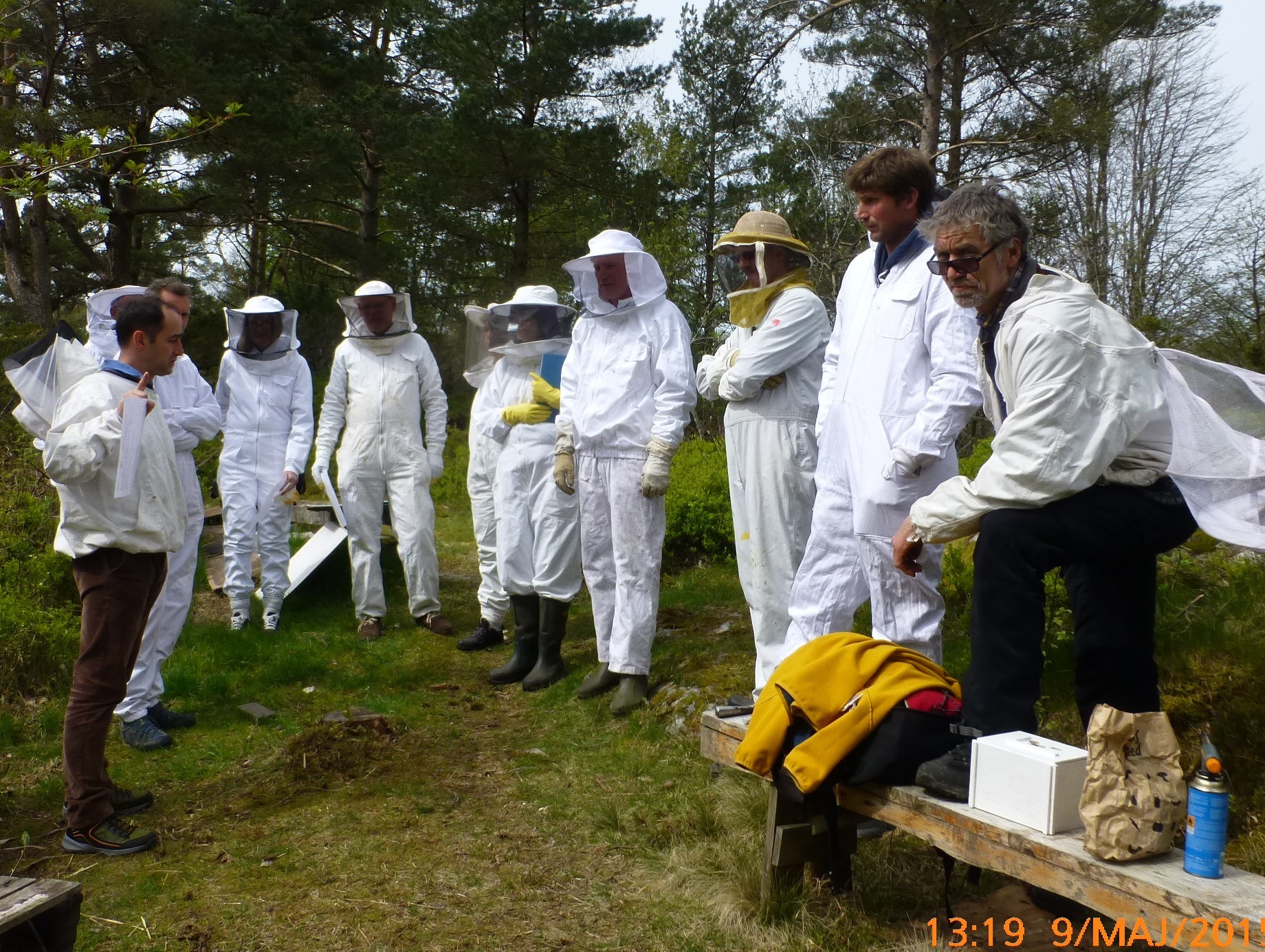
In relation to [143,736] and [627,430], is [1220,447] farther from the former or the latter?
[143,736]

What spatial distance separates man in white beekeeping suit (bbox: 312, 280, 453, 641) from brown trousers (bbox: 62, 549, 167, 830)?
3461mm

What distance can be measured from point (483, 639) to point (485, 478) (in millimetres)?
1173

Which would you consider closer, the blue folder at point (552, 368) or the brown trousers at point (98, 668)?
the brown trousers at point (98, 668)

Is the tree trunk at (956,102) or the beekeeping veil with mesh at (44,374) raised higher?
the tree trunk at (956,102)

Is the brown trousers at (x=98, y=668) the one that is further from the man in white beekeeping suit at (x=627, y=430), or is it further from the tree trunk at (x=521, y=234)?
the tree trunk at (x=521, y=234)

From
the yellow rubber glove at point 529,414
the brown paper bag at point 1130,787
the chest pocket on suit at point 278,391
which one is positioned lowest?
the brown paper bag at point 1130,787

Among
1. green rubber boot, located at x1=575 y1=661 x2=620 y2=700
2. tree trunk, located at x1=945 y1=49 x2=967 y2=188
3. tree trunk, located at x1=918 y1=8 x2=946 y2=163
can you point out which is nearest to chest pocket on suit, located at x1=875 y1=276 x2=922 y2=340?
green rubber boot, located at x1=575 y1=661 x2=620 y2=700

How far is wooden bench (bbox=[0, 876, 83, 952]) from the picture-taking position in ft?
8.97

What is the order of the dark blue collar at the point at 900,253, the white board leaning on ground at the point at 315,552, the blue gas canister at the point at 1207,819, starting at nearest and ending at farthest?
the blue gas canister at the point at 1207,819 < the dark blue collar at the point at 900,253 < the white board leaning on ground at the point at 315,552

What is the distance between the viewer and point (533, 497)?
264 inches

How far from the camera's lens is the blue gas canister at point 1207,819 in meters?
2.31

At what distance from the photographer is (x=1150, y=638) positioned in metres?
3.20

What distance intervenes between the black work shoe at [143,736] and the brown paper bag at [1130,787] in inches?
176

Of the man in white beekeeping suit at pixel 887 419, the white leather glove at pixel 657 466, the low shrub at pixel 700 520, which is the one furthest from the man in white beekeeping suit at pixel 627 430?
the low shrub at pixel 700 520
